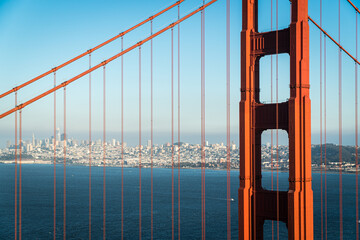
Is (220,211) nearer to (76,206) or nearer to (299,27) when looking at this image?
(76,206)

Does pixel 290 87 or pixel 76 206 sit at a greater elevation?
pixel 290 87

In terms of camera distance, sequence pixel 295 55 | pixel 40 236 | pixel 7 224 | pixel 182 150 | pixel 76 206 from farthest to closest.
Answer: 1. pixel 182 150
2. pixel 76 206
3. pixel 7 224
4. pixel 40 236
5. pixel 295 55

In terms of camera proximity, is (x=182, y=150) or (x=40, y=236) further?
(x=182, y=150)

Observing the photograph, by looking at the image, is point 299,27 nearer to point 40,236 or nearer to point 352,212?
point 40,236

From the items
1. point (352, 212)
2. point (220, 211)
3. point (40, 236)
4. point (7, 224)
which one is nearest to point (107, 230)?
point (40, 236)

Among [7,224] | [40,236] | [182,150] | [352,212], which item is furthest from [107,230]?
[182,150]

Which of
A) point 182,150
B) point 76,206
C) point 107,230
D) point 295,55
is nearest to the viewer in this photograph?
point 295,55

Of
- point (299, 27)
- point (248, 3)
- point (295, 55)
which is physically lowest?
point (295, 55)
